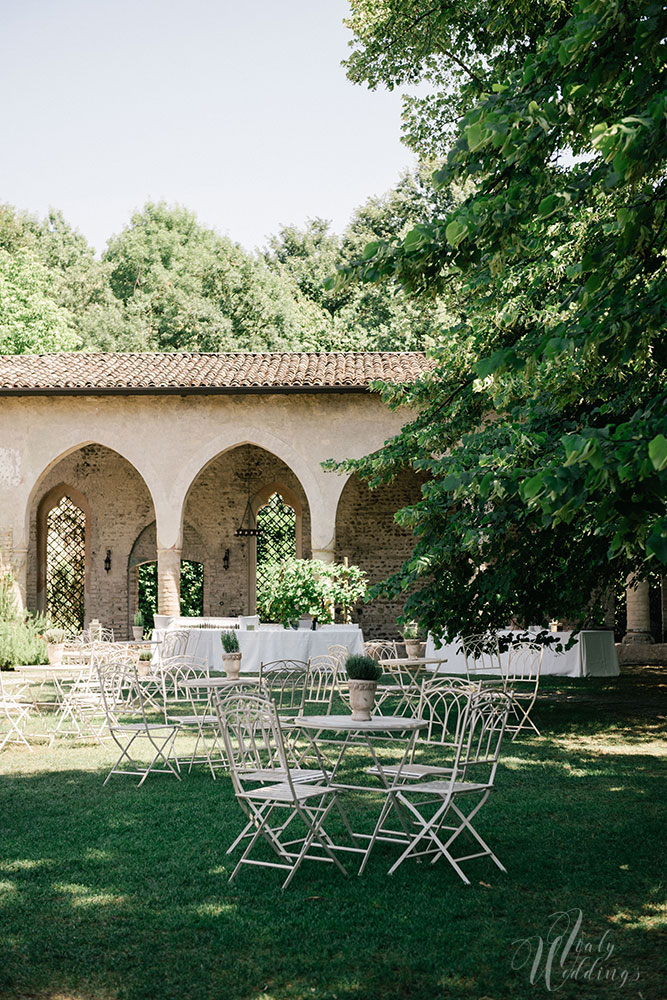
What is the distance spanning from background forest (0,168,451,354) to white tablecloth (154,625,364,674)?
14.4 m

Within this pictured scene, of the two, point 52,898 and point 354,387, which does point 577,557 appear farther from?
point 354,387

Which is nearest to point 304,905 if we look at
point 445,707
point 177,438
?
point 445,707

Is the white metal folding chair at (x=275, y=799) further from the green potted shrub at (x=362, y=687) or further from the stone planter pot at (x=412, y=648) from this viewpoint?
the stone planter pot at (x=412, y=648)

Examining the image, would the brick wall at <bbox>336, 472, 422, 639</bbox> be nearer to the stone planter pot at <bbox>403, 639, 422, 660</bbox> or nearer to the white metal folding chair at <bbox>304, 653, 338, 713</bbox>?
the white metal folding chair at <bbox>304, 653, 338, 713</bbox>

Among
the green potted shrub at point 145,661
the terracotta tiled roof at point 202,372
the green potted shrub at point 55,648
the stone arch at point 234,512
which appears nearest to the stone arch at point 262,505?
the stone arch at point 234,512

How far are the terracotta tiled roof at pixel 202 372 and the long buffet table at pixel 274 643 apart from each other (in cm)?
478

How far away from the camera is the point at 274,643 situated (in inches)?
555

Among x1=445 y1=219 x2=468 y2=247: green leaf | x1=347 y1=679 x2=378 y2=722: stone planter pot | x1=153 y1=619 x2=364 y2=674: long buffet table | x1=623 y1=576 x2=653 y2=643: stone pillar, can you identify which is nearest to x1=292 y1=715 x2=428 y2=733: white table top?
x1=347 y1=679 x2=378 y2=722: stone planter pot

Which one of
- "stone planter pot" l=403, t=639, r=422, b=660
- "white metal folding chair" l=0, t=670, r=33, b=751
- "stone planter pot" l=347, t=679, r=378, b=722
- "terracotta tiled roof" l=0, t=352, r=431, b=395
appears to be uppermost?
"terracotta tiled roof" l=0, t=352, r=431, b=395

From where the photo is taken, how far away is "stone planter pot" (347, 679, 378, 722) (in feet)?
18.2

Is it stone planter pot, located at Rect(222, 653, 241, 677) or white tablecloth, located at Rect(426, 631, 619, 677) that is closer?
stone planter pot, located at Rect(222, 653, 241, 677)

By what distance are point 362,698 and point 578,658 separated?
31.5 feet

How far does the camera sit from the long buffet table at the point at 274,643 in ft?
45.5

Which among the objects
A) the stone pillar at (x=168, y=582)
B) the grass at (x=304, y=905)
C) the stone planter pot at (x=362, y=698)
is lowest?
the grass at (x=304, y=905)
